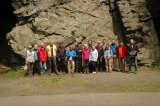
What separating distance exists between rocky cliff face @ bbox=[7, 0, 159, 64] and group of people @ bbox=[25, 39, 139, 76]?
1.87 metres

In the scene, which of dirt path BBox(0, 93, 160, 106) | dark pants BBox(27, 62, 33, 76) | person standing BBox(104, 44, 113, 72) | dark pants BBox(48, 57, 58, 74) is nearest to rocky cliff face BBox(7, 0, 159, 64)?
dark pants BBox(48, 57, 58, 74)

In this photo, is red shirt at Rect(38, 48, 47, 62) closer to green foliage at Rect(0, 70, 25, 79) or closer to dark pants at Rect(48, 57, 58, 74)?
dark pants at Rect(48, 57, 58, 74)

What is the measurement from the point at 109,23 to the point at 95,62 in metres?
4.52

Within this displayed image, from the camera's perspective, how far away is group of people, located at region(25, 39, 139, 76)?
22.6m

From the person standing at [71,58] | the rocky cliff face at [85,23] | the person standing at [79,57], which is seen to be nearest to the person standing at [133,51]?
the rocky cliff face at [85,23]

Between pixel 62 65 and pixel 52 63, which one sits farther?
pixel 62 65

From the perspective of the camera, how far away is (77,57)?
23.0m

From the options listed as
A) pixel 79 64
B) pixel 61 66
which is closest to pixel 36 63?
pixel 61 66

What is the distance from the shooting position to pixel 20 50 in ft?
83.4

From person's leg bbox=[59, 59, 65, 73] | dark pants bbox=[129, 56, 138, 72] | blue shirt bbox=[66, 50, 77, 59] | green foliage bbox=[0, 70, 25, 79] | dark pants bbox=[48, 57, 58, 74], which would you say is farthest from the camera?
green foliage bbox=[0, 70, 25, 79]

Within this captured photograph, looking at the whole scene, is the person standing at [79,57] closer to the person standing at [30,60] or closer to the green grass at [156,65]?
the person standing at [30,60]

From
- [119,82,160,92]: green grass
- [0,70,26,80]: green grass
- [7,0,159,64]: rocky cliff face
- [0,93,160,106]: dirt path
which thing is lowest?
[0,93,160,106]: dirt path

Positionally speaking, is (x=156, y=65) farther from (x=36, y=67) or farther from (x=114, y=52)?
(x=36, y=67)

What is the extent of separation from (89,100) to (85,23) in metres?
11.2
